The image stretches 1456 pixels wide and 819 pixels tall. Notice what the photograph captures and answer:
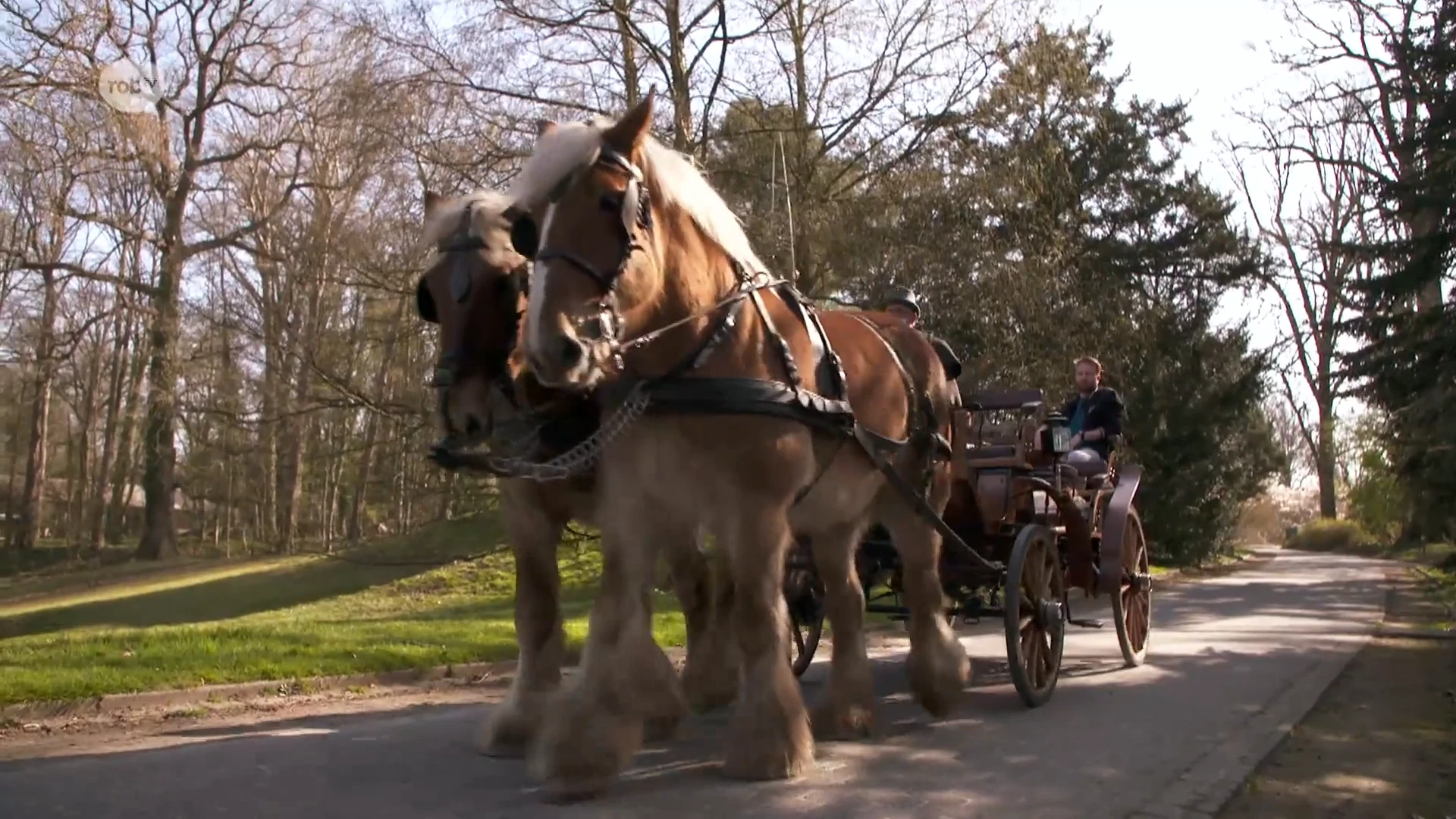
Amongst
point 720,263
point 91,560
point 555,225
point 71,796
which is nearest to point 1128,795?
point 720,263

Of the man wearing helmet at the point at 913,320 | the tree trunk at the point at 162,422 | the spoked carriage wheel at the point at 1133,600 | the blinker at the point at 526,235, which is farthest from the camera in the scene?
the tree trunk at the point at 162,422

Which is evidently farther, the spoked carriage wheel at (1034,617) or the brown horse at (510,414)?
the spoked carriage wheel at (1034,617)

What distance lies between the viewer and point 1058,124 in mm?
17453

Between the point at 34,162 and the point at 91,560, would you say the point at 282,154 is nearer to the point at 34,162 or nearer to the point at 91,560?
the point at 34,162

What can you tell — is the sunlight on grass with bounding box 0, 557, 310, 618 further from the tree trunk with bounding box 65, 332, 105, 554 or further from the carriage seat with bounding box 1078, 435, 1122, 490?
the carriage seat with bounding box 1078, 435, 1122, 490

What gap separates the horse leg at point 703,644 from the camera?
689 cm

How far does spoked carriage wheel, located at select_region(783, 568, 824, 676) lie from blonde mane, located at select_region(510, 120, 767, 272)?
2.82 m

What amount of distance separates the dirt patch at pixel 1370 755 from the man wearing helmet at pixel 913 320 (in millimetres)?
2801

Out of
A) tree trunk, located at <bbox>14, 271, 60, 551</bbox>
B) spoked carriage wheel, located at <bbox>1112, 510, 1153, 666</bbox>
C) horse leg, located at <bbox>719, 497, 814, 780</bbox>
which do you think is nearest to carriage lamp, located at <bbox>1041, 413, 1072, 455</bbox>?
spoked carriage wheel, located at <bbox>1112, 510, 1153, 666</bbox>

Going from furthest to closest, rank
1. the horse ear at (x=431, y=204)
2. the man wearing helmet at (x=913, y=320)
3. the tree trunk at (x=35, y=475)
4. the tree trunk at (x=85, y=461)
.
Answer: the tree trunk at (x=35, y=475) < the tree trunk at (x=85, y=461) < the man wearing helmet at (x=913, y=320) < the horse ear at (x=431, y=204)

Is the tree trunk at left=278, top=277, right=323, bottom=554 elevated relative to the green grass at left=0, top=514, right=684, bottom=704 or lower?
elevated

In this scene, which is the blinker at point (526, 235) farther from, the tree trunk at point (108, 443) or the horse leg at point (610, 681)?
the tree trunk at point (108, 443)

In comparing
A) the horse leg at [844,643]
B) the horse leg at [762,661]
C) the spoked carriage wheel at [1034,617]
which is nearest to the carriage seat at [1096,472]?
the spoked carriage wheel at [1034,617]

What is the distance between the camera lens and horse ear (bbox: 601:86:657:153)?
480cm
